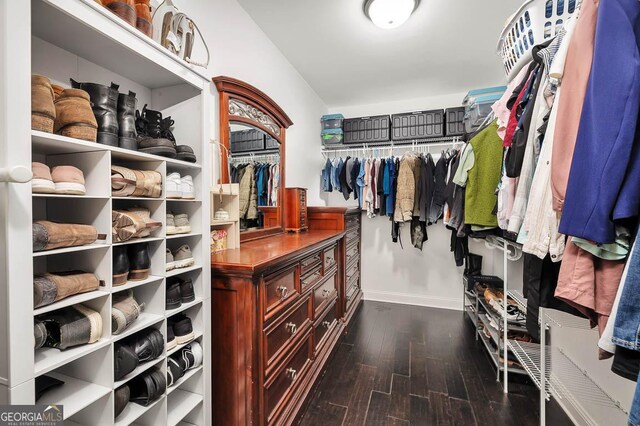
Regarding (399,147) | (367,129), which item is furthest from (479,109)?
(367,129)

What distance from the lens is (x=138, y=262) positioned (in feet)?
2.90

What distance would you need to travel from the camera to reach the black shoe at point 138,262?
0.88 metres

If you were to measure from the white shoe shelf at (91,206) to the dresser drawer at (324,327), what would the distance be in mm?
897

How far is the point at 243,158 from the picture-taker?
1892 millimetres

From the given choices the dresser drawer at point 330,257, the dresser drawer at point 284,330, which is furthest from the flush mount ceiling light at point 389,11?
the dresser drawer at point 284,330

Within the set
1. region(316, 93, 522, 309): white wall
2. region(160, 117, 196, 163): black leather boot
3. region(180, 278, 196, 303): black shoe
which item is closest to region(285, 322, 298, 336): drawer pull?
region(180, 278, 196, 303): black shoe

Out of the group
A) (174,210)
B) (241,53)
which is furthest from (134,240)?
(241,53)

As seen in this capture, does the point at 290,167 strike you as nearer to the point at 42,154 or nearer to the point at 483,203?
the point at 483,203

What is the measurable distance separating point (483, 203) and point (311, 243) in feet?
3.43

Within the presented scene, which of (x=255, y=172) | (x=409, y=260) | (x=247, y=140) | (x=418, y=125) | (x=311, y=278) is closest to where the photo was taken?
(x=311, y=278)

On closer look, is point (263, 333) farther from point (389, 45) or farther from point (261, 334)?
point (389, 45)

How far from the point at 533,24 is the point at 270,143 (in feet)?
5.54

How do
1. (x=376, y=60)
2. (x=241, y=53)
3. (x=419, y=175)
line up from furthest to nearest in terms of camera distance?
(x=419, y=175) < (x=376, y=60) < (x=241, y=53)

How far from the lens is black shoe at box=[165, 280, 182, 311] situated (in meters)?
0.97
